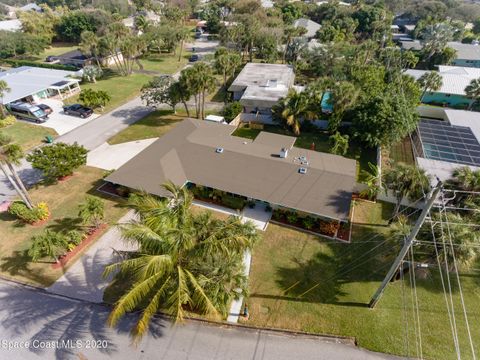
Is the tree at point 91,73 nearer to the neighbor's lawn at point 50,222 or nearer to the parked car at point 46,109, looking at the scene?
the parked car at point 46,109

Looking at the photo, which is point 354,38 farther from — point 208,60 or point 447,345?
point 447,345

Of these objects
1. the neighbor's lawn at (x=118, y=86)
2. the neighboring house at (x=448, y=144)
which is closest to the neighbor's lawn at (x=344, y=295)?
the neighboring house at (x=448, y=144)

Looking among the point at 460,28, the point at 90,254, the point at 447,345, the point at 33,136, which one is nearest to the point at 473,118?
the point at 447,345

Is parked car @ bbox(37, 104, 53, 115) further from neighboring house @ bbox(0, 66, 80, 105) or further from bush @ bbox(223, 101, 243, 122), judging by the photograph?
bush @ bbox(223, 101, 243, 122)

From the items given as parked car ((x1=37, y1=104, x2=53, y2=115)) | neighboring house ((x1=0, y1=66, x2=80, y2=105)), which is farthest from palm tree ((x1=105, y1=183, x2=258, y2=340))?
neighboring house ((x1=0, y1=66, x2=80, y2=105))

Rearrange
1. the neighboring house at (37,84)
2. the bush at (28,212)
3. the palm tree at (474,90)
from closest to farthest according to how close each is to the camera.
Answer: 1. the bush at (28,212)
2. the palm tree at (474,90)
3. the neighboring house at (37,84)

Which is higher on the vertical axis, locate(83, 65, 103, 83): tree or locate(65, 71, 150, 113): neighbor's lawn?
locate(83, 65, 103, 83): tree

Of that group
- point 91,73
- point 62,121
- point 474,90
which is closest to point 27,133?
point 62,121

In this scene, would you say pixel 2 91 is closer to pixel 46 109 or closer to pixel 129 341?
pixel 46 109
